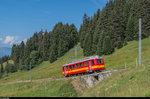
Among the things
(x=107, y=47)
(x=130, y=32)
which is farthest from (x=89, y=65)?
(x=130, y=32)

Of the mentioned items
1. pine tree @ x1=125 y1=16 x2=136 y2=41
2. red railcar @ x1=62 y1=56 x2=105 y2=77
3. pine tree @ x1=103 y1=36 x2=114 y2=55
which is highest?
pine tree @ x1=125 y1=16 x2=136 y2=41

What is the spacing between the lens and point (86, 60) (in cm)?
3950

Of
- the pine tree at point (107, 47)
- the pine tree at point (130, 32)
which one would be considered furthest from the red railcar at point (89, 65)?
the pine tree at point (130, 32)

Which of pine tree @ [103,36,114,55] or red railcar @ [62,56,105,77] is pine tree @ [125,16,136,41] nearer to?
pine tree @ [103,36,114,55]

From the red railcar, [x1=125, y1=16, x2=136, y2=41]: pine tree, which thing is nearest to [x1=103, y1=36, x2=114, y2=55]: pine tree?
[x1=125, y1=16, x2=136, y2=41]: pine tree

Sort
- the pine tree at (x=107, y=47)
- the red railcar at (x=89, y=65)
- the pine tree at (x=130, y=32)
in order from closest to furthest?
the red railcar at (x=89, y=65) < the pine tree at (x=107, y=47) < the pine tree at (x=130, y=32)

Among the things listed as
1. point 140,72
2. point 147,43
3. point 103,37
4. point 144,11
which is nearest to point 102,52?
point 103,37

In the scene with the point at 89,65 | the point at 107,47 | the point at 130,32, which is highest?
the point at 130,32

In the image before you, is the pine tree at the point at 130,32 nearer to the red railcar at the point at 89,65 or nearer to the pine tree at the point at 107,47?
the pine tree at the point at 107,47

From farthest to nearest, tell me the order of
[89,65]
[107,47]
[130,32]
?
[130,32] → [107,47] → [89,65]

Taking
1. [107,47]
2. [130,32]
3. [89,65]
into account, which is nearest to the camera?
[89,65]

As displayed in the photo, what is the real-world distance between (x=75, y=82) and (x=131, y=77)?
51.5 feet

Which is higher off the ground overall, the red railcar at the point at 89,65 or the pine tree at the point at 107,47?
the pine tree at the point at 107,47

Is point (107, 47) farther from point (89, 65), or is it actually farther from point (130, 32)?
point (89, 65)
